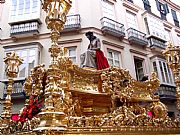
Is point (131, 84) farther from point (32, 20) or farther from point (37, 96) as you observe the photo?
point (32, 20)

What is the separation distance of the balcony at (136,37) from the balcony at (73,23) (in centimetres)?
341

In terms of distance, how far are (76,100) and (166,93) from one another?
9898 mm

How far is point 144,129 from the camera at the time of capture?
4.44 meters

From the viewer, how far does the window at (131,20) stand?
15.0 m

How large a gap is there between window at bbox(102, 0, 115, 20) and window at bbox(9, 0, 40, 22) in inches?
158

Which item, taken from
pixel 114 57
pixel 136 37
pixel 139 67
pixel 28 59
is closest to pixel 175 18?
pixel 136 37

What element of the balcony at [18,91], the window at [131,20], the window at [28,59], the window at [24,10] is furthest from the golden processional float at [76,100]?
the window at [131,20]

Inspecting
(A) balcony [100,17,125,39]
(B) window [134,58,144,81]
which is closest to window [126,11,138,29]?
(A) balcony [100,17,125,39]

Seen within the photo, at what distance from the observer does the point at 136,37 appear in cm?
1374

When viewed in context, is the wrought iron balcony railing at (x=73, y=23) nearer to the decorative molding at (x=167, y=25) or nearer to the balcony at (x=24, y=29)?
the balcony at (x=24, y=29)

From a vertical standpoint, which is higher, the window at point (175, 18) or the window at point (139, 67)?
the window at point (175, 18)

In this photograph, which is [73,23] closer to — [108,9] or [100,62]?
[108,9]

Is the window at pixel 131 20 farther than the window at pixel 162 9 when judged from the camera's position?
No

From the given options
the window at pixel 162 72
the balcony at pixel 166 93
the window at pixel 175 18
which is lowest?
the balcony at pixel 166 93
